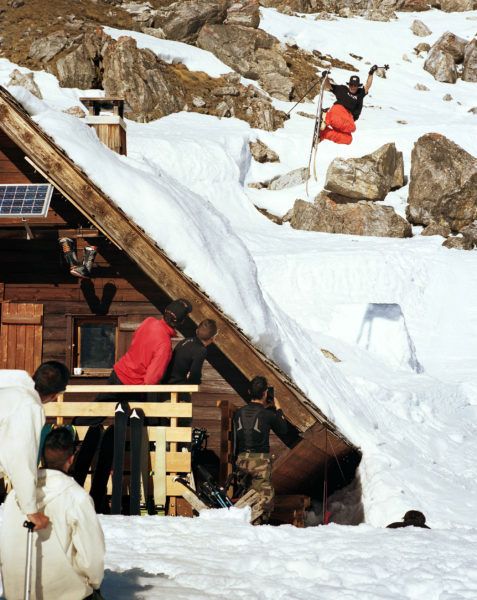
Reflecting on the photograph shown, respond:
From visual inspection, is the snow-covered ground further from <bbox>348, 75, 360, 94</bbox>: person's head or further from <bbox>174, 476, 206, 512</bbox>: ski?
<bbox>348, 75, 360, 94</bbox>: person's head

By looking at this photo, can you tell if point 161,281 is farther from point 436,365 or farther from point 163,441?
point 436,365

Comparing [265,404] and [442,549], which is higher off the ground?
[442,549]

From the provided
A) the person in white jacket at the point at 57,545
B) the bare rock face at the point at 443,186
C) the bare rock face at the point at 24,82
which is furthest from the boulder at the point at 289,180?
the person in white jacket at the point at 57,545

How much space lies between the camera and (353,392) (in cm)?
1491

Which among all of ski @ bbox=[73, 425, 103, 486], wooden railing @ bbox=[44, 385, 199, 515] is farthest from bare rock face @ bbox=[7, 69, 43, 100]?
ski @ bbox=[73, 425, 103, 486]

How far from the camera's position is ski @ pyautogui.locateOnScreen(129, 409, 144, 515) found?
31.9ft

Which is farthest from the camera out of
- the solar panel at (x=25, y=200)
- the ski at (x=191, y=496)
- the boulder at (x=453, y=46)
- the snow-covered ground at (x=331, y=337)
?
the boulder at (x=453, y=46)

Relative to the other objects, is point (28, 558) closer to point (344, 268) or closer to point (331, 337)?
point (331, 337)

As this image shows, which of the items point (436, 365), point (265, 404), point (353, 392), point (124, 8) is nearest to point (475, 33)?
point (124, 8)

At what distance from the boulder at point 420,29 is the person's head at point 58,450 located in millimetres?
62977

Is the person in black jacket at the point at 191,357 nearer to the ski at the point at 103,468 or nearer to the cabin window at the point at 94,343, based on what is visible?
the ski at the point at 103,468

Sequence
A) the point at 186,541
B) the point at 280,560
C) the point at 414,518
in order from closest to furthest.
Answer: the point at 280,560 → the point at 186,541 → the point at 414,518

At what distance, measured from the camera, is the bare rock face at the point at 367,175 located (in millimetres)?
38094

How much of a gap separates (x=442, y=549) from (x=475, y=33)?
2381 inches
